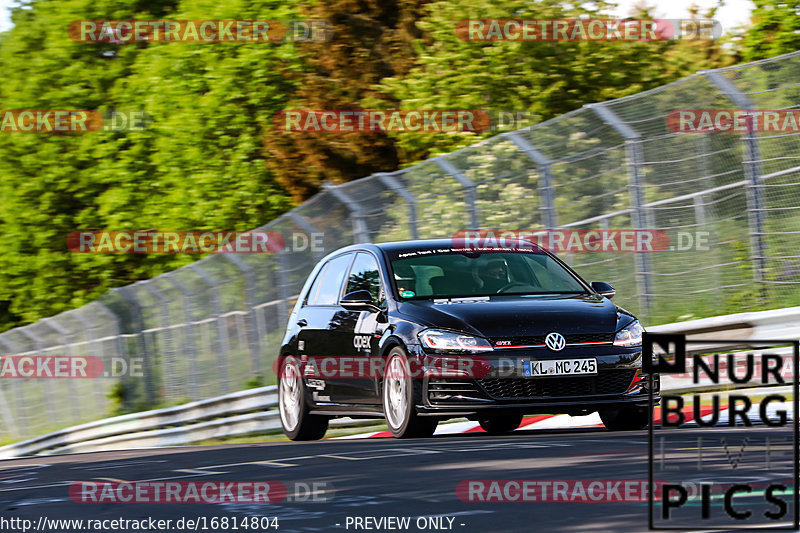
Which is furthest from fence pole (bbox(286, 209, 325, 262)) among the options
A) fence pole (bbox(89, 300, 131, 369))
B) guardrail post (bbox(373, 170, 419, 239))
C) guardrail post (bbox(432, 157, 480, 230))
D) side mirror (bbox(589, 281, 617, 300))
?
fence pole (bbox(89, 300, 131, 369))

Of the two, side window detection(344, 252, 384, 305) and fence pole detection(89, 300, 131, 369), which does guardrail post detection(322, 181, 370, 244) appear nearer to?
side window detection(344, 252, 384, 305)

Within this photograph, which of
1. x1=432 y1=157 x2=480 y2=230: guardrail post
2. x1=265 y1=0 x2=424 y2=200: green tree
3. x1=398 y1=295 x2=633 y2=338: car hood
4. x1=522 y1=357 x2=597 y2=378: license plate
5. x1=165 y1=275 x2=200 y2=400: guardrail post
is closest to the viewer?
x1=522 y1=357 x2=597 y2=378: license plate

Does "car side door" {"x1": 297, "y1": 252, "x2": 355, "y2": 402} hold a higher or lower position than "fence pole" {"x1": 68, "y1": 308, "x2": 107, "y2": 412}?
higher

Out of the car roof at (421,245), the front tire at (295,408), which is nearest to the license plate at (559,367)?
the car roof at (421,245)

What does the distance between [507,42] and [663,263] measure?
35.5 feet

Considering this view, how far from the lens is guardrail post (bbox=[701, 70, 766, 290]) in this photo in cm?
1305

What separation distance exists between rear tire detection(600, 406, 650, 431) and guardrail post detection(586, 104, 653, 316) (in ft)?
10.6

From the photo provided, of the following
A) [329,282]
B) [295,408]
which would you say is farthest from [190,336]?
[329,282]

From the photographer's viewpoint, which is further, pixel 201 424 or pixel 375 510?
pixel 201 424

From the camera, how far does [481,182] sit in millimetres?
15750

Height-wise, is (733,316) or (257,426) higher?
(733,316)

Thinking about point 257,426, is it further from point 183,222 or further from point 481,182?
point 183,222

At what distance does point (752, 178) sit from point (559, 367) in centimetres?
392

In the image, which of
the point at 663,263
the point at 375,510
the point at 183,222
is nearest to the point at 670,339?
the point at 375,510
